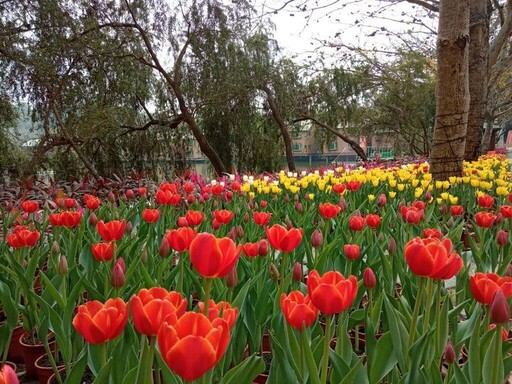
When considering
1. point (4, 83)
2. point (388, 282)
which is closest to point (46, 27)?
point (4, 83)

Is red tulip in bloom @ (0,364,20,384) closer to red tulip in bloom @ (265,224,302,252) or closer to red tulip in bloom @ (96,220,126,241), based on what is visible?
red tulip in bloom @ (265,224,302,252)

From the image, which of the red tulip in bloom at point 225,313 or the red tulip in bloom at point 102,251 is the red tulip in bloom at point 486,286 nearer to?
the red tulip in bloom at point 225,313

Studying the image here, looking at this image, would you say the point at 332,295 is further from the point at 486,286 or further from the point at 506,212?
the point at 506,212

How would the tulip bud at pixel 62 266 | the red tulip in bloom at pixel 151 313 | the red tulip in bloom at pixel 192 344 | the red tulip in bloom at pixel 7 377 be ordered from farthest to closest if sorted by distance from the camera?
the tulip bud at pixel 62 266
the red tulip in bloom at pixel 151 313
the red tulip in bloom at pixel 192 344
the red tulip in bloom at pixel 7 377

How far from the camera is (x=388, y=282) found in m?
1.80

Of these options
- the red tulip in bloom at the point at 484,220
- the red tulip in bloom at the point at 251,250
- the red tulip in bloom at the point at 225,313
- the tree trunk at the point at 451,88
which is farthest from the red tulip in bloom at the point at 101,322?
the tree trunk at the point at 451,88

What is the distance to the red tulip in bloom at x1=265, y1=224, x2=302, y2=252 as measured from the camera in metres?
1.43

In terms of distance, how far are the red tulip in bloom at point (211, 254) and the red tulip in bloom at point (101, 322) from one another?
0.19 m

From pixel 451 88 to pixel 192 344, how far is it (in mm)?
4296

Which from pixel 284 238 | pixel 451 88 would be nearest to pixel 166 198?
pixel 284 238

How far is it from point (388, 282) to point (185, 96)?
900cm

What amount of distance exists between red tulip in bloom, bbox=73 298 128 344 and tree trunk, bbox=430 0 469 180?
→ 4.18 meters

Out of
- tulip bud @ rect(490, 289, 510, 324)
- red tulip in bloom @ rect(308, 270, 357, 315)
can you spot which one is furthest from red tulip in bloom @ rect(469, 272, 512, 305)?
red tulip in bloom @ rect(308, 270, 357, 315)

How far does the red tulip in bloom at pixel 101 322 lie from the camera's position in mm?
828
